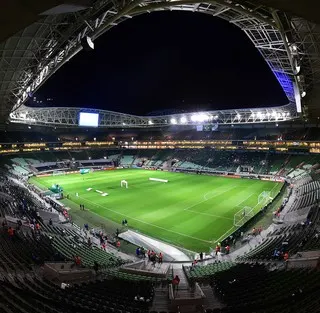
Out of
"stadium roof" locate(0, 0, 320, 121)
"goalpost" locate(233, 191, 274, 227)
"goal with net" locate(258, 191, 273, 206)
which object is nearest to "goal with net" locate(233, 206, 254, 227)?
"goalpost" locate(233, 191, 274, 227)

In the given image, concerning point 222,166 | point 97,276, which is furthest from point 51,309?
point 222,166

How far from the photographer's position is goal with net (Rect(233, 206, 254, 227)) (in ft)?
108

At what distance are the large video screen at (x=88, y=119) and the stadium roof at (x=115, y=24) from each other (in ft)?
123

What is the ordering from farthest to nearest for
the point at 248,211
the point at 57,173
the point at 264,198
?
the point at 57,173
the point at 264,198
the point at 248,211

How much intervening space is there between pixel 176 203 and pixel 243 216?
36.2 ft

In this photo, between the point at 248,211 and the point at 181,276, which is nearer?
the point at 181,276

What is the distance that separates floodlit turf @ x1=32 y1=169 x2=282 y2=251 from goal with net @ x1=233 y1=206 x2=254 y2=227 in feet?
2.32

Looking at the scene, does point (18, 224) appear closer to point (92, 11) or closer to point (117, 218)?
point (117, 218)

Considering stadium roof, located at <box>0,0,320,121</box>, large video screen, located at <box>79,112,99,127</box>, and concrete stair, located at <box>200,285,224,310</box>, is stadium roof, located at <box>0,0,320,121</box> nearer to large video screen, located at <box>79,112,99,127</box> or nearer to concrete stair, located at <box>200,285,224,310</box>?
concrete stair, located at <box>200,285,224,310</box>

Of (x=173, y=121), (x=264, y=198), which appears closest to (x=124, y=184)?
(x=264, y=198)

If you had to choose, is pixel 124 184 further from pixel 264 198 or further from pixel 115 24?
pixel 115 24

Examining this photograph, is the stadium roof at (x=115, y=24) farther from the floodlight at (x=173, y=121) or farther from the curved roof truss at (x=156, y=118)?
the floodlight at (x=173, y=121)

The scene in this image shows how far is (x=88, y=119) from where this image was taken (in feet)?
255

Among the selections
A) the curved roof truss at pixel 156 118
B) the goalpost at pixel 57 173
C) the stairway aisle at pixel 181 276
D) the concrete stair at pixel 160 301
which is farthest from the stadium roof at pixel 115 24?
the goalpost at pixel 57 173
